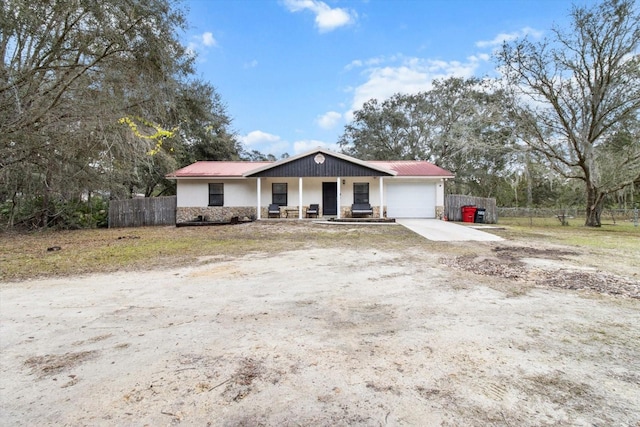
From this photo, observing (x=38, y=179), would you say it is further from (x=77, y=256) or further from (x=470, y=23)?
(x=470, y=23)

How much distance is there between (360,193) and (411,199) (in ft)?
9.33

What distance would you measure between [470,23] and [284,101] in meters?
12.5

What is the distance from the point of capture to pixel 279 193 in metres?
18.1

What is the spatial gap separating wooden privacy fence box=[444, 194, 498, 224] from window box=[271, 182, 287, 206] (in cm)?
917

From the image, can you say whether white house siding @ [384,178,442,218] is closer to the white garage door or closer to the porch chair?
the white garage door

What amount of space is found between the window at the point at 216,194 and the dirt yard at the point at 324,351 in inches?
500

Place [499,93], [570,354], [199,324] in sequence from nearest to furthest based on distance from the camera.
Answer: [570,354]
[199,324]
[499,93]

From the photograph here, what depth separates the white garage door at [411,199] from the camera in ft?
58.5

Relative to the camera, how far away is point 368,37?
54.9ft

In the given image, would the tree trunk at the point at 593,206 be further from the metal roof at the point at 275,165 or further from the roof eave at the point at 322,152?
the roof eave at the point at 322,152

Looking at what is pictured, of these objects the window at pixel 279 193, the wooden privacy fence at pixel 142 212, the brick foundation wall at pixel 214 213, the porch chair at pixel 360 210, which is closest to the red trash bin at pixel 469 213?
the porch chair at pixel 360 210

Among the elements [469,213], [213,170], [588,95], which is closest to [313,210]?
[213,170]

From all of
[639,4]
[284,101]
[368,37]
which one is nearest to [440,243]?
[368,37]

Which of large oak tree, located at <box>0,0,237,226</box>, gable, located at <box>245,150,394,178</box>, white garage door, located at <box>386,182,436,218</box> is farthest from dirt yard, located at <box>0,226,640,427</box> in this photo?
white garage door, located at <box>386,182,436,218</box>
